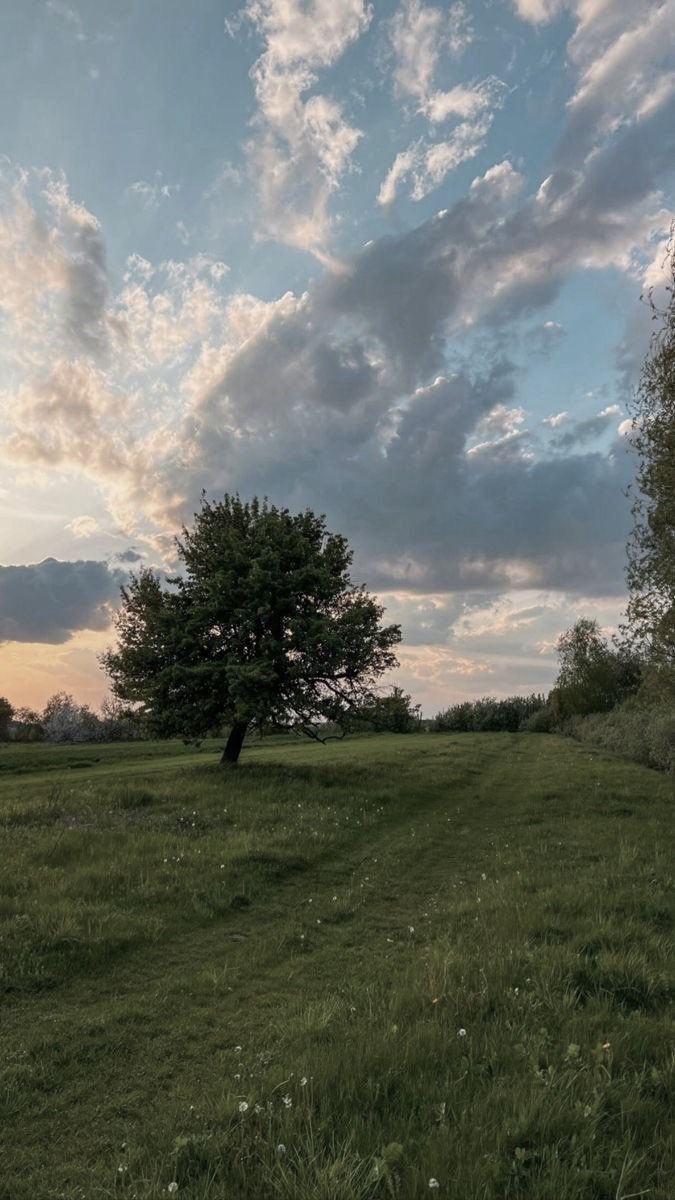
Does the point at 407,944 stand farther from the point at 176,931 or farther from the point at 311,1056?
the point at 311,1056

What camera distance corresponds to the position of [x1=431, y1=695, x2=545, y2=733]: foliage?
123m

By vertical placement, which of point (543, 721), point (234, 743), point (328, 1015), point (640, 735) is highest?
point (234, 743)

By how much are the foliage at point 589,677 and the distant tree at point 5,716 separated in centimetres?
8774

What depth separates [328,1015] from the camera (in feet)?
22.5

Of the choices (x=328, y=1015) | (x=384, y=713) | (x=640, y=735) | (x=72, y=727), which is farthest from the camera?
(x=72, y=727)

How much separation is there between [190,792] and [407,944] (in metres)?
14.3

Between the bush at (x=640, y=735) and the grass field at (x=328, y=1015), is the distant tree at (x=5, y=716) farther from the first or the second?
the grass field at (x=328, y=1015)

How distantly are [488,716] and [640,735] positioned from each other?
7214 centimetres

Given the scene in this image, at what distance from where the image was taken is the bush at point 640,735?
42312 mm

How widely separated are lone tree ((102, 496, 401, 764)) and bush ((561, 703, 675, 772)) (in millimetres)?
21704

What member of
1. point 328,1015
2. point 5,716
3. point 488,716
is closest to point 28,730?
point 5,716

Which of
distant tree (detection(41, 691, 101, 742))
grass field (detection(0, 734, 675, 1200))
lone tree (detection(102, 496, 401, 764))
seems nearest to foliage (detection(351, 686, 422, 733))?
lone tree (detection(102, 496, 401, 764))

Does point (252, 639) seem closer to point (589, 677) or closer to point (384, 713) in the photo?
point (384, 713)

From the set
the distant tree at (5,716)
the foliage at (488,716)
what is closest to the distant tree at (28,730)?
the distant tree at (5,716)
